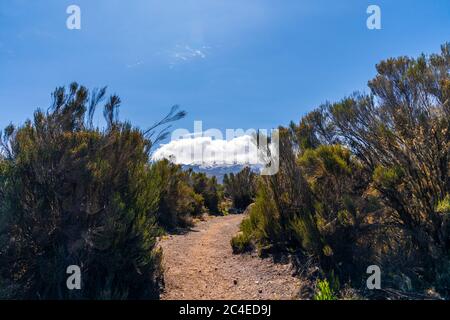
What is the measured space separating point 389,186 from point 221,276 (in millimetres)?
4029

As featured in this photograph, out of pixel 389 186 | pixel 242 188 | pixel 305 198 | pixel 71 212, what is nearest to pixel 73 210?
pixel 71 212

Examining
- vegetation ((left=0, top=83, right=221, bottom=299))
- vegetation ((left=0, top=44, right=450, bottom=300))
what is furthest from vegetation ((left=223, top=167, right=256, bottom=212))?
vegetation ((left=0, top=83, right=221, bottom=299))

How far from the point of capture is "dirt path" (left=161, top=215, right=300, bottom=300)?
5.62 meters

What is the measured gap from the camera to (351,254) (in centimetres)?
581

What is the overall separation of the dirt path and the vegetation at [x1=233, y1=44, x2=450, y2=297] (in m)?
0.94

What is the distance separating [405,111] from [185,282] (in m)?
5.67

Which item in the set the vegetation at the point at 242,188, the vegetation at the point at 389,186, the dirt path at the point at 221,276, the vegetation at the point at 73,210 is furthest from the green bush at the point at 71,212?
the vegetation at the point at 242,188

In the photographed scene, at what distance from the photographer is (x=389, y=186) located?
18.3 feet

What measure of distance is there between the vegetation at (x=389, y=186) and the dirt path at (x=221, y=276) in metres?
0.94

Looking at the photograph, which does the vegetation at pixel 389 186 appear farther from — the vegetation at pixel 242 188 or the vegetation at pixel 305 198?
the vegetation at pixel 242 188

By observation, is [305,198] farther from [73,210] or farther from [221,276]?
[73,210]

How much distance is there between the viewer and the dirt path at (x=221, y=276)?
18.4 feet
